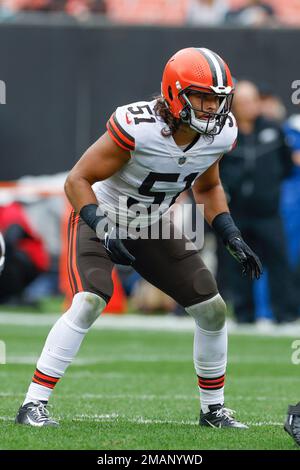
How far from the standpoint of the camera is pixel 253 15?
14.0m

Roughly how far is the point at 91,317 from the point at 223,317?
0.66m

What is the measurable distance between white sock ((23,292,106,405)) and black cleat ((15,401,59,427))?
7 centimetres

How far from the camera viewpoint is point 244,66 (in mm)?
13609

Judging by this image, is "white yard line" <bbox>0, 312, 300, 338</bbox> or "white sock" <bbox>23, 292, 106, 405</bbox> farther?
"white yard line" <bbox>0, 312, 300, 338</bbox>

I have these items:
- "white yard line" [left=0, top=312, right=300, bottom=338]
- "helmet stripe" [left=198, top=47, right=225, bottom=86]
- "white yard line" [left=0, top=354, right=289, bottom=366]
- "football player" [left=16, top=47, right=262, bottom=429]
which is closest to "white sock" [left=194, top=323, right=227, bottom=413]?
"football player" [left=16, top=47, right=262, bottom=429]

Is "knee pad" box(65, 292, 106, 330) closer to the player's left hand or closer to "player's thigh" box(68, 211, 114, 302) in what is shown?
"player's thigh" box(68, 211, 114, 302)

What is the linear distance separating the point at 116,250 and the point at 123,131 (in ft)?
1.81

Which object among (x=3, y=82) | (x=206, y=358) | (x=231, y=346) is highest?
(x=206, y=358)

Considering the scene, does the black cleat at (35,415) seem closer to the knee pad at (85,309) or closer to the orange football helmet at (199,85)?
the knee pad at (85,309)

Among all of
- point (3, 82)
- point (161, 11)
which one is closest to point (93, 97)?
point (3, 82)

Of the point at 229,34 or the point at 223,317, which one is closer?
the point at 223,317

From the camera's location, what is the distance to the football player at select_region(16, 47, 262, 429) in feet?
16.9
